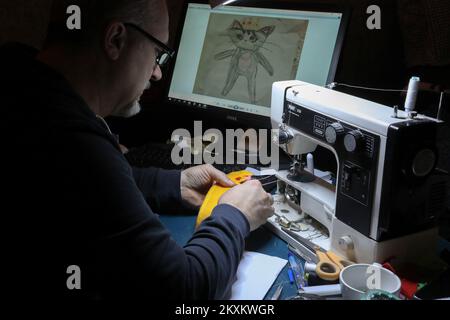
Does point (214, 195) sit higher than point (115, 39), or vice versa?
point (115, 39)

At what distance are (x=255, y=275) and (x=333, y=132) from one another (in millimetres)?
358

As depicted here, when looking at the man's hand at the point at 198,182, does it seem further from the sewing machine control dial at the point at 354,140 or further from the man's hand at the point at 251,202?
the sewing machine control dial at the point at 354,140

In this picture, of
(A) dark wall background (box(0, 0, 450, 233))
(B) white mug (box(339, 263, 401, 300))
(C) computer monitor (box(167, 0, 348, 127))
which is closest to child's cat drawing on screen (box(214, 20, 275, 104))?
(C) computer monitor (box(167, 0, 348, 127))

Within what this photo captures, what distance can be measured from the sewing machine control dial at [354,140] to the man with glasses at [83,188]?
32cm

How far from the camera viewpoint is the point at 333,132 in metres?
1.04

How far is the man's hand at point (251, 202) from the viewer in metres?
1.12

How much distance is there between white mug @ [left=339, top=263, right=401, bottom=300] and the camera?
35.6 inches

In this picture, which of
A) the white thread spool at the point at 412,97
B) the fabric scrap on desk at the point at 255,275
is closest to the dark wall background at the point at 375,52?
the white thread spool at the point at 412,97

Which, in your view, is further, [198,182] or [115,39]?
[198,182]

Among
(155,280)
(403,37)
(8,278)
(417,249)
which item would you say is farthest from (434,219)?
(8,278)

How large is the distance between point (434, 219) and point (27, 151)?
0.83 metres

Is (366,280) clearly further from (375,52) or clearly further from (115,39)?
(375,52)

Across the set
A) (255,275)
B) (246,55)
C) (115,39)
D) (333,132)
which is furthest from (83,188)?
(246,55)
